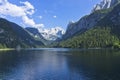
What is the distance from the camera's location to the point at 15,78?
89812 millimetres

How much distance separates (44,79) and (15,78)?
11768mm

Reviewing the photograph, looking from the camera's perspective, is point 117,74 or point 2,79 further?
point 117,74

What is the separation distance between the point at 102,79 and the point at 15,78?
33086 mm

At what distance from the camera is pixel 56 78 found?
292ft

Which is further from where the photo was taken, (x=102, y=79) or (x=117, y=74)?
(x=117, y=74)

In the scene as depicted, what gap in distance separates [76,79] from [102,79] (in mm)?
9642

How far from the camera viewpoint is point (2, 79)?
8775cm

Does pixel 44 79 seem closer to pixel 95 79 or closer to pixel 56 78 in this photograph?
pixel 56 78

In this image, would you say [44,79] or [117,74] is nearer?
[44,79]

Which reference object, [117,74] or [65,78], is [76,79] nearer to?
[65,78]

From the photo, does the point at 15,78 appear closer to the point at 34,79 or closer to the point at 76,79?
the point at 34,79

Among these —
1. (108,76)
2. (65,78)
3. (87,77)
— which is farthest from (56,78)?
(108,76)

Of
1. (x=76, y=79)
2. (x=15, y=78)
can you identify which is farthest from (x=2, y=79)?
(x=76, y=79)

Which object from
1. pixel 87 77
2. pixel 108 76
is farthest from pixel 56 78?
pixel 108 76
